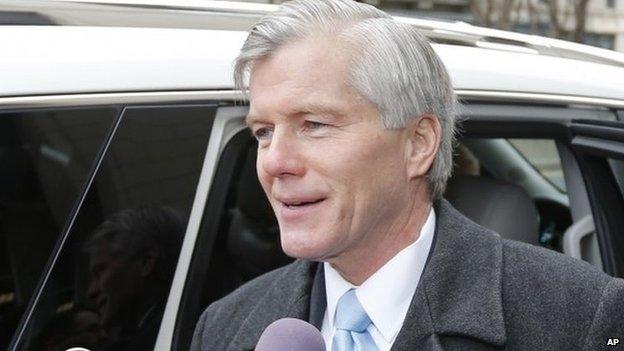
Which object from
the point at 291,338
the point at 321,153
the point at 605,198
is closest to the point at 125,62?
the point at 321,153

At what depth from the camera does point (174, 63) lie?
7.02 ft

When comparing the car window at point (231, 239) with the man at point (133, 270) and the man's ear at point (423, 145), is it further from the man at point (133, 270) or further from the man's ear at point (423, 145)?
the man's ear at point (423, 145)

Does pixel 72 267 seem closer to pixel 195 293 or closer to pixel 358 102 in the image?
pixel 195 293

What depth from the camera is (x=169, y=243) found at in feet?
7.18

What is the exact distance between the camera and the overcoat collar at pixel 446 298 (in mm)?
1752

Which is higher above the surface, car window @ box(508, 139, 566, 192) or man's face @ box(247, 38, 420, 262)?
man's face @ box(247, 38, 420, 262)

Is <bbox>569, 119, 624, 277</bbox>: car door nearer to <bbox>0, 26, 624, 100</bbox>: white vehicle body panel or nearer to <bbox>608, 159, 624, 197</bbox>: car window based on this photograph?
<bbox>608, 159, 624, 197</bbox>: car window

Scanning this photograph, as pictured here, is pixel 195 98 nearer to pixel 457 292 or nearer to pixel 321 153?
pixel 321 153

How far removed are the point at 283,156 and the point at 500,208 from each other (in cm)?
139

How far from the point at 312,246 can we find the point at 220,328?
369mm

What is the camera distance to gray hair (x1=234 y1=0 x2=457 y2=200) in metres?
1.77

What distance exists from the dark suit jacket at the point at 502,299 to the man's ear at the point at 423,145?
0.11 metres

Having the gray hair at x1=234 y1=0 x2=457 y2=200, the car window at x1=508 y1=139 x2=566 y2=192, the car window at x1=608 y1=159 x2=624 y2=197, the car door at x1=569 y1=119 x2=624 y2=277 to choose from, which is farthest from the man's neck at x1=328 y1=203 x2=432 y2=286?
the car window at x1=508 y1=139 x2=566 y2=192

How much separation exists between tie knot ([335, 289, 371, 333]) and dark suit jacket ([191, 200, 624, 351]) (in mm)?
92
